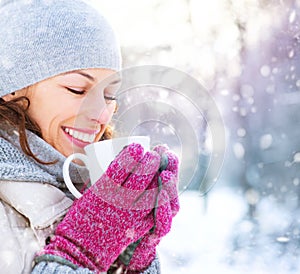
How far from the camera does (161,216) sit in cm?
66

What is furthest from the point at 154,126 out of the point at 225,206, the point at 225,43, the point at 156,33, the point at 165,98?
the point at 225,43

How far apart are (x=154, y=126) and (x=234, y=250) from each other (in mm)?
1249

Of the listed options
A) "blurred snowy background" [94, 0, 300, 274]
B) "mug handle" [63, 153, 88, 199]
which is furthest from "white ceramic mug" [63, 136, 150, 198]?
"blurred snowy background" [94, 0, 300, 274]

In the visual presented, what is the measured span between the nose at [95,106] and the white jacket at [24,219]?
0.12 meters

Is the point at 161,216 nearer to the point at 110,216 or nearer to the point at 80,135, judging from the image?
the point at 110,216

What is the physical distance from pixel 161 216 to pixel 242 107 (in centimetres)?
233

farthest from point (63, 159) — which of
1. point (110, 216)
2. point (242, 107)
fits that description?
point (242, 107)

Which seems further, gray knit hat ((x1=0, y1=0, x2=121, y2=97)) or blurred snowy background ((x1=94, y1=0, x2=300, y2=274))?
blurred snowy background ((x1=94, y1=0, x2=300, y2=274))

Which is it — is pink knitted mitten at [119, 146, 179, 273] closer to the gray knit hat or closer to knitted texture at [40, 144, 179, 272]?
knitted texture at [40, 144, 179, 272]

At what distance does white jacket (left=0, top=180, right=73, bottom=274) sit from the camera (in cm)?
64

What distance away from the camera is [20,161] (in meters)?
0.71

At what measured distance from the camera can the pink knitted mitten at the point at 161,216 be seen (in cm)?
66

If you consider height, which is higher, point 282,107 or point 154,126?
point 154,126

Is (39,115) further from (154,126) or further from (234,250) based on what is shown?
(234,250)
